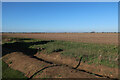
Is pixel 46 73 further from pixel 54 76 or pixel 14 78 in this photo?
pixel 14 78

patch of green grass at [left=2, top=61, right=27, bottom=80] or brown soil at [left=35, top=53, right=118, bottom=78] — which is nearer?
patch of green grass at [left=2, top=61, right=27, bottom=80]

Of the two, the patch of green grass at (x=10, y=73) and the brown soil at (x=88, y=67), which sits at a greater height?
the brown soil at (x=88, y=67)

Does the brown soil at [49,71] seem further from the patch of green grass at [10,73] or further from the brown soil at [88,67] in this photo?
the brown soil at [88,67]

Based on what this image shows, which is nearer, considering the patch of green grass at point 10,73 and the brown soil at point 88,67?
the patch of green grass at point 10,73

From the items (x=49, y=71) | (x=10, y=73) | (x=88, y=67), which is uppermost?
(x=49, y=71)

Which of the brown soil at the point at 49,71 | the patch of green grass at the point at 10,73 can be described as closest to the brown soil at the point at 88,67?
the brown soil at the point at 49,71

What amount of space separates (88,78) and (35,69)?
14.5 ft

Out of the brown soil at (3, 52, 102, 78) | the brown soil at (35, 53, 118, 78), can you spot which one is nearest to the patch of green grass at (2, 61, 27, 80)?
the brown soil at (3, 52, 102, 78)

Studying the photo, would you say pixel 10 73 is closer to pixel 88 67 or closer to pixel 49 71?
pixel 49 71

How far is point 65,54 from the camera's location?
15250 millimetres

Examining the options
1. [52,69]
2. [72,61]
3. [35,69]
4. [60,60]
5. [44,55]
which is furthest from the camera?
→ [44,55]

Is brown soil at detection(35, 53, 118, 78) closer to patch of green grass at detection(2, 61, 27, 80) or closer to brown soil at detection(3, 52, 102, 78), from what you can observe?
brown soil at detection(3, 52, 102, 78)

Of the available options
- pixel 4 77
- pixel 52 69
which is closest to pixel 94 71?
pixel 52 69

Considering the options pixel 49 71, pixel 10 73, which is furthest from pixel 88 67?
pixel 10 73
